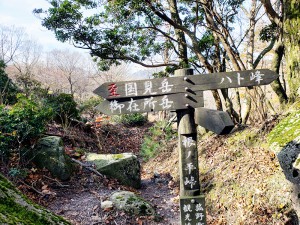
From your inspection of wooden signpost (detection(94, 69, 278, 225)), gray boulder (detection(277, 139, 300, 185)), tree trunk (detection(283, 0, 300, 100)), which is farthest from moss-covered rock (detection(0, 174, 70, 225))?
tree trunk (detection(283, 0, 300, 100))

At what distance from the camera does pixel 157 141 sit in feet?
35.2

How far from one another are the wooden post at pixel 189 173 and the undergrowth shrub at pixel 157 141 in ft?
21.3

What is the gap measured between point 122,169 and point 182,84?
4.06 metres

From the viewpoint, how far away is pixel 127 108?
3045 millimetres

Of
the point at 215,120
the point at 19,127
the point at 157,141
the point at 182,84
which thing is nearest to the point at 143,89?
the point at 182,84

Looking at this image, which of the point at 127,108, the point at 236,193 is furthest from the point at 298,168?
the point at 127,108

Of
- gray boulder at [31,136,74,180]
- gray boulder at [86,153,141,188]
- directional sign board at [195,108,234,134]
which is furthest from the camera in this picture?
gray boulder at [86,153,141,188]

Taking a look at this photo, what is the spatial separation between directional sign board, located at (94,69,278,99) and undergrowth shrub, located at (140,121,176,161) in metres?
6.87

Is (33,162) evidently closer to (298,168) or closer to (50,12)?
(50,12)

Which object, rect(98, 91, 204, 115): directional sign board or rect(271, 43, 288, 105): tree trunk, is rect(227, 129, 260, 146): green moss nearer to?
rect(271, 43, 288, 105): tree trunk

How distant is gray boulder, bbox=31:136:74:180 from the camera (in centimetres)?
580

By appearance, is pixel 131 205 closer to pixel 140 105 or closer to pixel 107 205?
pixel 107 205

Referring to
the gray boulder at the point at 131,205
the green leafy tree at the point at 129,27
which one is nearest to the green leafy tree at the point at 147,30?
the green leafy tree at the point at 129,27

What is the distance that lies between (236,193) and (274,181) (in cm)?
76
